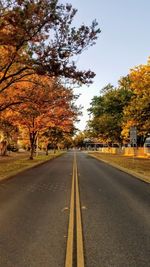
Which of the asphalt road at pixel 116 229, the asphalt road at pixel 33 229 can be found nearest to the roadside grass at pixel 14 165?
the asphalt road at pixel 33 229

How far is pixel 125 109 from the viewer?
130ft

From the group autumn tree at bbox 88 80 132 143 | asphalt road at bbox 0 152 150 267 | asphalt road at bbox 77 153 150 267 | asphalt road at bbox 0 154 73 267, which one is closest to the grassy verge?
asphalt road at bbox 77 153 150 267

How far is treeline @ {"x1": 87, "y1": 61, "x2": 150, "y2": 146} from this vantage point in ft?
122

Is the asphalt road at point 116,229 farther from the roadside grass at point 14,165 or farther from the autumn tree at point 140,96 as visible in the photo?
the autumn tree at point 140,96

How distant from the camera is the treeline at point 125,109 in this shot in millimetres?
37312

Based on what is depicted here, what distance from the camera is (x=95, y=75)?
19.0 meters

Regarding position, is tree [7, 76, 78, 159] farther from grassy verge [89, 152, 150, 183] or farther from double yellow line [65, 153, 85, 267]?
double yellow line [65, 153, 85, 267]

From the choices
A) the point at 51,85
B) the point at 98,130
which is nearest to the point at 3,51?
the point at 51,85

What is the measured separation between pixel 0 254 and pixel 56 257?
0.95 metres

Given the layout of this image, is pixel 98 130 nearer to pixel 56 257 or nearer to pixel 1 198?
pixel 1 198

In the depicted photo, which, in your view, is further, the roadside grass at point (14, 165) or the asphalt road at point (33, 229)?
the roadside grass at point (14, 165)

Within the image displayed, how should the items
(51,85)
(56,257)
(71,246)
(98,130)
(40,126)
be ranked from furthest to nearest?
(98,130), (40,126), (51,85), (71,246), (56,257)

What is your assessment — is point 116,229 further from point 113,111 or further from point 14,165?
point 113,111

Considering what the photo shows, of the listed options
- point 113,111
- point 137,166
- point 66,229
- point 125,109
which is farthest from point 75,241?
point 113,111
